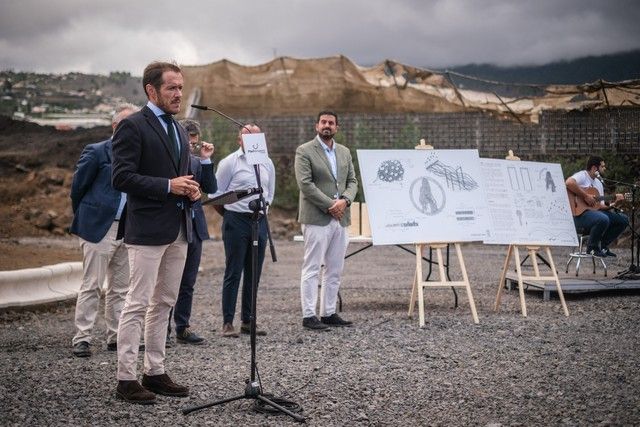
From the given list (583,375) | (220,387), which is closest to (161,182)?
(220,387)

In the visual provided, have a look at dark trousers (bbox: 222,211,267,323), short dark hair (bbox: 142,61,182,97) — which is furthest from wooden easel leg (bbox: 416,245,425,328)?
short dark hair (bbox: 142,61,182,97)

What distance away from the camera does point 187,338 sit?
788cm

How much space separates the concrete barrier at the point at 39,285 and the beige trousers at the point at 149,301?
445cm

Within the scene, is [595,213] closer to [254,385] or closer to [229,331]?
[229,331]

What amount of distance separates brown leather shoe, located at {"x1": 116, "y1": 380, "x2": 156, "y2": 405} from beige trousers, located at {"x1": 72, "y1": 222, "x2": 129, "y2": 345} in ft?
6.46

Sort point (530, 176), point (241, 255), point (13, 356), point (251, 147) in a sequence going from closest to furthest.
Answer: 1. point (251, 147)
2. point (13, 356)
3. point (241, 255)
4. point (530, 176)

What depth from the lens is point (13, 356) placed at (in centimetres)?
721

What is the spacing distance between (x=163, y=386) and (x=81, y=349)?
1797 millimetres

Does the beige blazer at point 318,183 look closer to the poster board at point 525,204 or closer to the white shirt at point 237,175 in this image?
the white shirt at point 237,175

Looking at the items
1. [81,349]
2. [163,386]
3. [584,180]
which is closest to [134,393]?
[163,386]

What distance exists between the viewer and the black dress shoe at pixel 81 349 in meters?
7.16

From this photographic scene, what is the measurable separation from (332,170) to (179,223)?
347cm

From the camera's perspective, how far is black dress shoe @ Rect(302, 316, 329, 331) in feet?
27.8

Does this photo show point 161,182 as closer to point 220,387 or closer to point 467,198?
point 220,387
